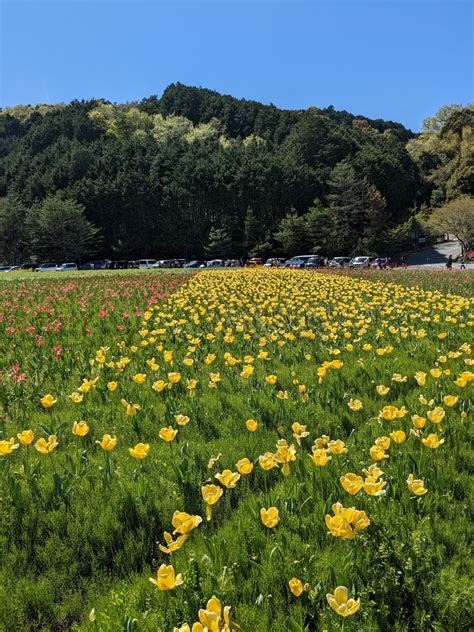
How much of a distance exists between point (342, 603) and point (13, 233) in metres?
59.9

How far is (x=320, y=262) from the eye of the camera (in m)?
43.3

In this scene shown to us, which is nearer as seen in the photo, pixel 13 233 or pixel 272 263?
pixel 272 263

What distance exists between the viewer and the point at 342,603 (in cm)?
171

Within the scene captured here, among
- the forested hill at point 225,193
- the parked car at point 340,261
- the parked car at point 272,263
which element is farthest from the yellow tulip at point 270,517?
the forested hill at point 225,193

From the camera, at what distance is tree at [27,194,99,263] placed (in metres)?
49.2

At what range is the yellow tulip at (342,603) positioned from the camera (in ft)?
5.37

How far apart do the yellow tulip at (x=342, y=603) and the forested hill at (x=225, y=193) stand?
4808 centimetres

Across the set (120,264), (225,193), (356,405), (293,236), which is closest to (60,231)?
(120,264)

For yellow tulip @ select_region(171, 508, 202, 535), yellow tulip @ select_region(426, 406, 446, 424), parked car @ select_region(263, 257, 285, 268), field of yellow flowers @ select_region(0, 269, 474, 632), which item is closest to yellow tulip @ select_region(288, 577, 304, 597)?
field of yellow flowers @ select_region(0, 269, 474, 632)

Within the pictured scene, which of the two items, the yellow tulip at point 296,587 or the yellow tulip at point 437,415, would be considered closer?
the yellow tulip at point 296,587

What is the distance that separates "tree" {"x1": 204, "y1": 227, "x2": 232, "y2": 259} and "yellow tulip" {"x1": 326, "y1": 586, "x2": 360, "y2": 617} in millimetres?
50430

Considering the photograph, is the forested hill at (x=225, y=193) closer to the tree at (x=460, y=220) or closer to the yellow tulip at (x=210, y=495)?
the tree at (x=460, y=220)

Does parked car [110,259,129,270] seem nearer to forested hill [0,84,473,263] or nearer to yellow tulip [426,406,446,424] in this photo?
forested hill [0,84,473,263]

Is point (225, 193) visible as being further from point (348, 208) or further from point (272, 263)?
point (272, 263)
